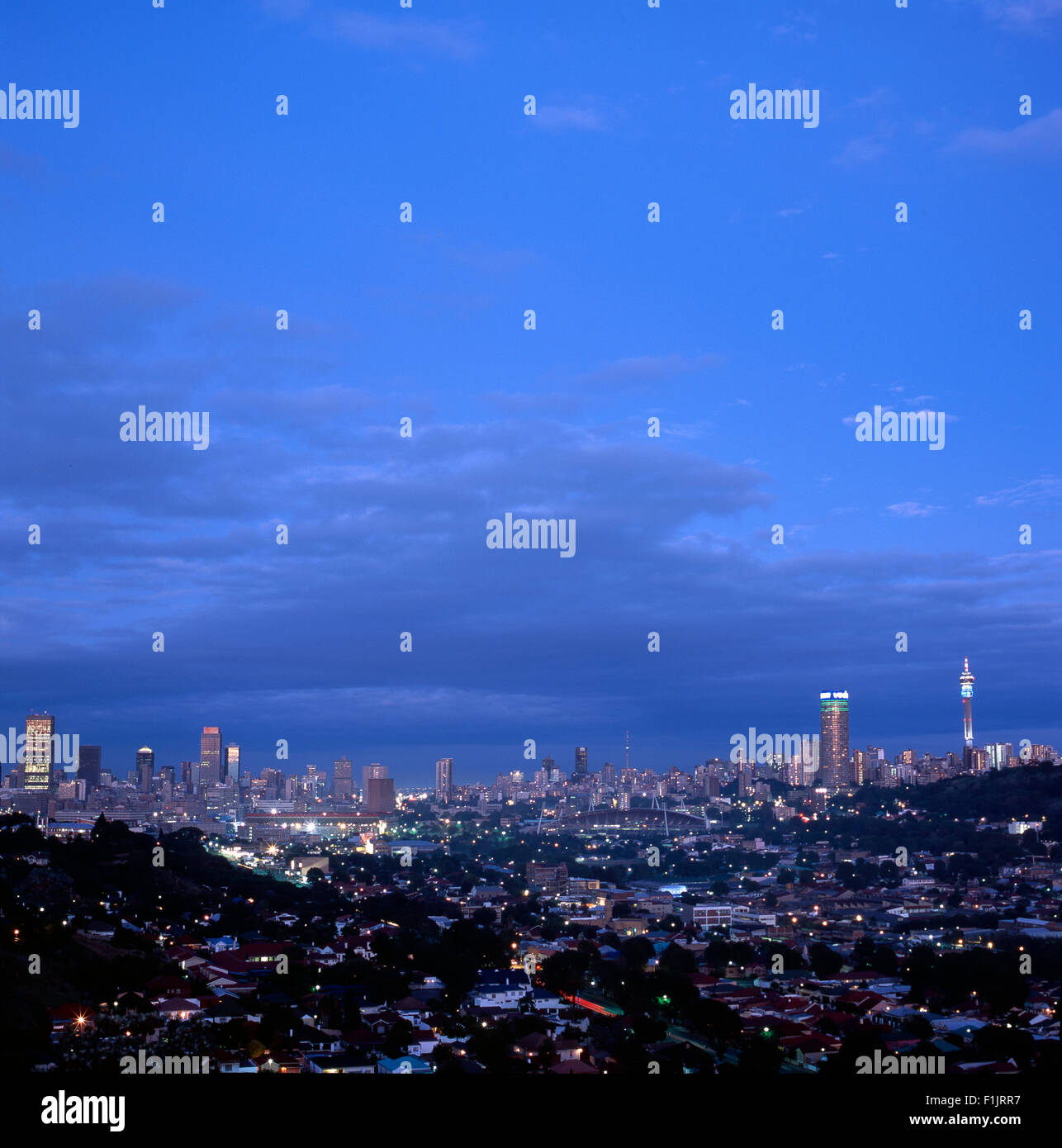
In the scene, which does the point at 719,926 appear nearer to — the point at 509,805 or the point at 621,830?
the point at 621,830

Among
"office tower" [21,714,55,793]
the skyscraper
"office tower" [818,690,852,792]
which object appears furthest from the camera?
the skyscraper

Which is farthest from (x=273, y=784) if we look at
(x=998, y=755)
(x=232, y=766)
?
(x=998, y=755)

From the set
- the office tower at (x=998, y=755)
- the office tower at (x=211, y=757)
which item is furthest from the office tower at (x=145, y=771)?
the office tower at (x=998, y=755)

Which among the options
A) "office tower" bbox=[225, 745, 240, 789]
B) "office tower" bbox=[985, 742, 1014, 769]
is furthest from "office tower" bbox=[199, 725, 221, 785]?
"office tower" bbox=[985, 742, 1014, 769]

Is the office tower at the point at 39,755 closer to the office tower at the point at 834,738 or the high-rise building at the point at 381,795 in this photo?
the high-rise building at the point at 381,795

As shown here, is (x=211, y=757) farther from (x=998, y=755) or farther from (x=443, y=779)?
(x=998, y=755)

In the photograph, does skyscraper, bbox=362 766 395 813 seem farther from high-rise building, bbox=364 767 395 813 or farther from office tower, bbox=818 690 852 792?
office tower, bbox=818 690 852 792
